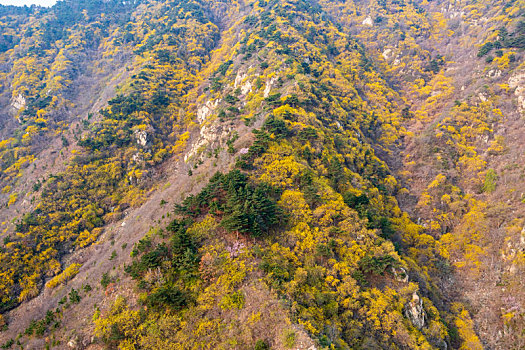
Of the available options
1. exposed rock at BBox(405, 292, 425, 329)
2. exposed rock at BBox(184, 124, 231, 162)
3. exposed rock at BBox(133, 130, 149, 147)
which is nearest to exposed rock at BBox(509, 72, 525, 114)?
exposed rock at BBox(405, 292, 425, 329)

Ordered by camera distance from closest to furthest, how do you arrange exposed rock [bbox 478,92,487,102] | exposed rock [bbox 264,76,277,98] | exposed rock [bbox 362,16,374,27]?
exposed rock [bbox 478,92,487,102], exposed rock [bbox 264,76,277,98], exposed rock [bbox 362,16,374,27]

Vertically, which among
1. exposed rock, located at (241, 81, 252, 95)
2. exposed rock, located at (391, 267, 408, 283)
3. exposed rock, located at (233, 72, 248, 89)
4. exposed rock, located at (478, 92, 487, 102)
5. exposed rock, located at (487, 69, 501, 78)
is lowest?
exposed rock, located at (391, 267, 408, 283)

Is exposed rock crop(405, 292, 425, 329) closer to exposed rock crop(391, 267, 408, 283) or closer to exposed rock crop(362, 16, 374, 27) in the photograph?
exposed rock crop(391, 267, 408, 283)

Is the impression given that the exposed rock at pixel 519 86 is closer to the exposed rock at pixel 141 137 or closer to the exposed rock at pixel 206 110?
the exposed rock at pixel 206 110

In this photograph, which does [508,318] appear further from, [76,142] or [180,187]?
[76,142]

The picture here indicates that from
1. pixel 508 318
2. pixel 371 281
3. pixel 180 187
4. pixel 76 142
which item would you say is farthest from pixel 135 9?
pixel 508 318

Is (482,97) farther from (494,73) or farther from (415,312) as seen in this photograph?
(415,312)

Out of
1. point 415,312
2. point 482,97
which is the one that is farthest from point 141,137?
point 482,97
